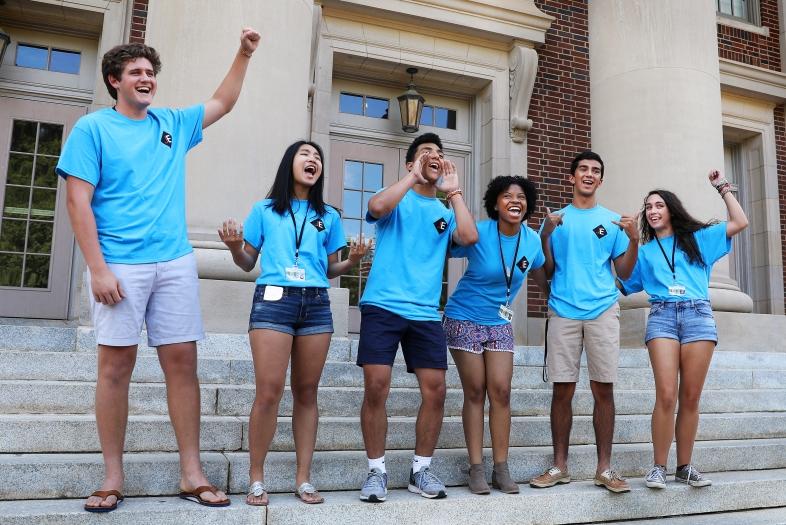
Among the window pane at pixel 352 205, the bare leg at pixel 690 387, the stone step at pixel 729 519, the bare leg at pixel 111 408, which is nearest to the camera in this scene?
the bare leg at pixel 111 408

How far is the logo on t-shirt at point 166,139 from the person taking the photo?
321 cm

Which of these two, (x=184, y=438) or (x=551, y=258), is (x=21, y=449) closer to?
(x=184, y=438)

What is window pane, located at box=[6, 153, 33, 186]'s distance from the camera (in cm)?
724

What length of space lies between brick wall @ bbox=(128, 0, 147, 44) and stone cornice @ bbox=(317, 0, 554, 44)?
6.13 ft

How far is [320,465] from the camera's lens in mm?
3533

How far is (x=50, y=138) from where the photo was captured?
→ 740 centimetres

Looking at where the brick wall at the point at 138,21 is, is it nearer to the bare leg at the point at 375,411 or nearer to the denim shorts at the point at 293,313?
the denim shorts at the point at 293,313

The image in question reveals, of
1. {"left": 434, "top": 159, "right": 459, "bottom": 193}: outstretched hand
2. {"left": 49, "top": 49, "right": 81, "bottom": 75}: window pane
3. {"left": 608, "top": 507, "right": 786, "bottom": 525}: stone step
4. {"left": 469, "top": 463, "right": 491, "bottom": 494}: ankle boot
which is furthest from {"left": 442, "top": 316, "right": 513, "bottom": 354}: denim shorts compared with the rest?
{"left": 49, "top": 49, "right": 81, "bottom": 75}: window pane

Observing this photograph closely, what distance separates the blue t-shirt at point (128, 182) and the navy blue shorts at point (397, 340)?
936 mm

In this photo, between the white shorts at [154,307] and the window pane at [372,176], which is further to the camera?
the window pane at [372,176]

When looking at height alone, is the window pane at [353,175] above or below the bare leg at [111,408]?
above

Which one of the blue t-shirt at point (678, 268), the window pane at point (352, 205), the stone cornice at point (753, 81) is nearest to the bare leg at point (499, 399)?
the blue t-shirt at point (678, 268)

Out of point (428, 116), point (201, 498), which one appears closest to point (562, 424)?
point (201, 498)

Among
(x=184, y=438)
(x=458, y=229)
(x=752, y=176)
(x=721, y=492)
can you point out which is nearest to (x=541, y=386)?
(x=721, y=492)
